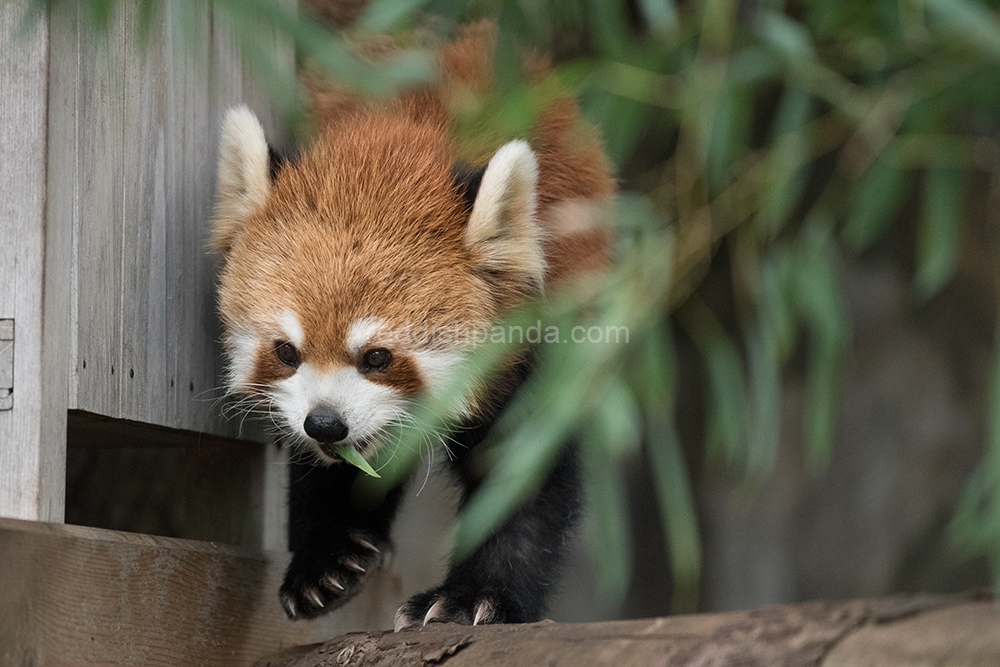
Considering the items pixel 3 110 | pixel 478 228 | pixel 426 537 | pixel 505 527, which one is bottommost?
pixel 426 537

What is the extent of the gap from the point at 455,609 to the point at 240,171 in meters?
1.18

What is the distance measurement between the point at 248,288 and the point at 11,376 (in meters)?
0.58

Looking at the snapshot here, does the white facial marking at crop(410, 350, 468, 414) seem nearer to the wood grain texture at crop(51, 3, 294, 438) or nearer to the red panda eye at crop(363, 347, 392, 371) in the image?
the red panda eye at crop(363, 347, 392, 371)

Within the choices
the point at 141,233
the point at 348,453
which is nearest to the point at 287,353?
the point at 348,453

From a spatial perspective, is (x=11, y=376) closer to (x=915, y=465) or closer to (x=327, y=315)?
(x=327, y=315)

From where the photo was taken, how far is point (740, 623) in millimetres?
1699

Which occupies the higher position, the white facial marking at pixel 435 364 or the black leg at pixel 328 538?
the white facial marking at pixel 435 364

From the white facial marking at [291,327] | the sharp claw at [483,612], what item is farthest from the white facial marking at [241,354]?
the sharp claw at [483,612]

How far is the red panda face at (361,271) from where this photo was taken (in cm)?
243

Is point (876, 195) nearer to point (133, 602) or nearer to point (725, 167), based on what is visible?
point (725, 167)

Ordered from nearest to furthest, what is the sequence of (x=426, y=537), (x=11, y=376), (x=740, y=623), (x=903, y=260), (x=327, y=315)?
(x=740, y=623)
(x=11, y=376)
(x=327, y=315)
(x=426, y=537)
(x=903, y=260)

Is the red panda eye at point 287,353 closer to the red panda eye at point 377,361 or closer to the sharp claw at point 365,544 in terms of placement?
the red panda eye at point 377,361

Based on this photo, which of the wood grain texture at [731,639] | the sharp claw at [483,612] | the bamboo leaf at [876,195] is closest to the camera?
the wood grain texture at [731,639]

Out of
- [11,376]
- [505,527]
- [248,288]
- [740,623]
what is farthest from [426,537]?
[740,623]
